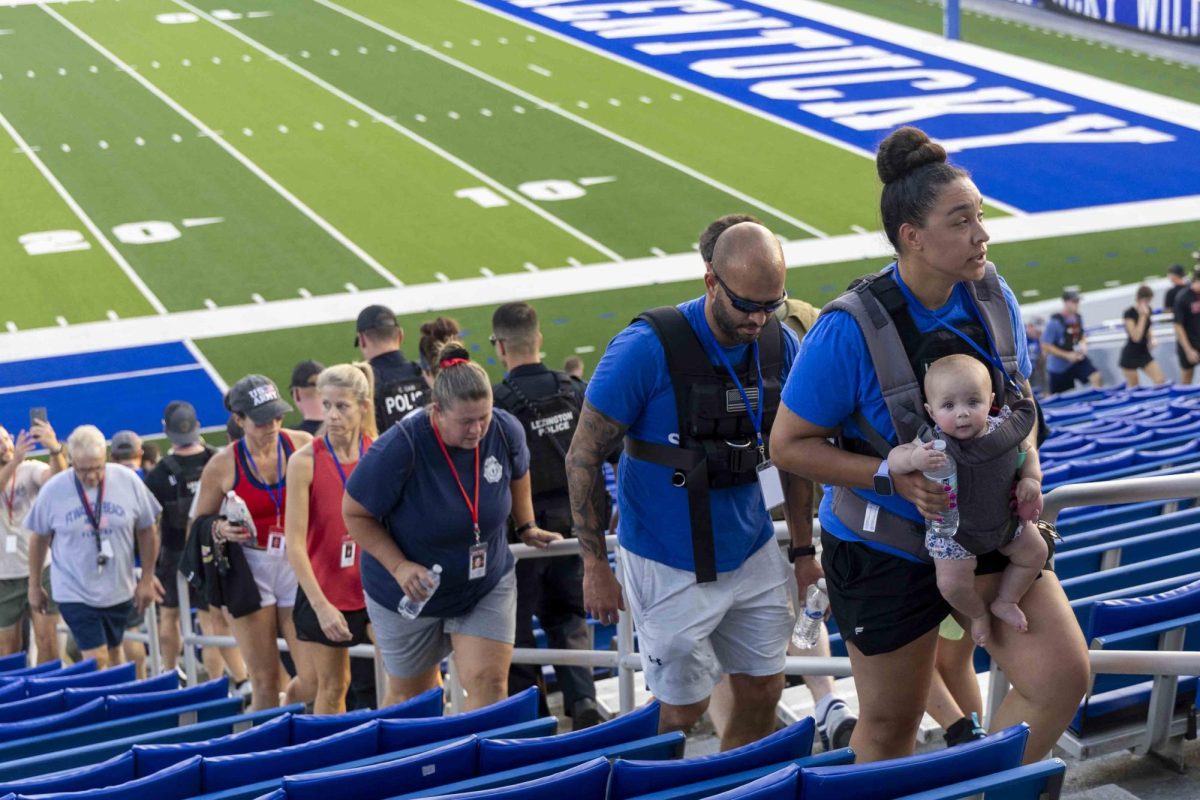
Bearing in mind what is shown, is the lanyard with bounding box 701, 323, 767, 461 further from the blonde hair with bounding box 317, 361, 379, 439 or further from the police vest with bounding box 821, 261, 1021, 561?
the blonde hair with bounding box 317, 361, 379, 439

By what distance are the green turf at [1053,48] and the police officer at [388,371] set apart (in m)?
23.7

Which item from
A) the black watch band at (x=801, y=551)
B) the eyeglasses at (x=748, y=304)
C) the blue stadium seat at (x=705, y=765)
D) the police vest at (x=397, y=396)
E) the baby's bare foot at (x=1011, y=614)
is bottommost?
the blue stadium seat at (x=705, y=765)

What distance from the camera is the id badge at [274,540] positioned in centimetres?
720

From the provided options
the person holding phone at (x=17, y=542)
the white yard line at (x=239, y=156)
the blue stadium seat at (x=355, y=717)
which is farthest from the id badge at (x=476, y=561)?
the white yard line at (x=239, y=156)

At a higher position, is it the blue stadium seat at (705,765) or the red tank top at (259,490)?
the red tank top at (259,490)

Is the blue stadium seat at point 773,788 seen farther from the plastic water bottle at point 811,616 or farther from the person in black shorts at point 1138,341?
the person in black shorts at point 1138,341

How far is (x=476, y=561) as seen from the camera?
5719 millimetres

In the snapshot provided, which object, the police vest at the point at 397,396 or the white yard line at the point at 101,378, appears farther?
the white yard line at the point at 101,378

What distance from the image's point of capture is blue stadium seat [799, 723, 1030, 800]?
3158mm

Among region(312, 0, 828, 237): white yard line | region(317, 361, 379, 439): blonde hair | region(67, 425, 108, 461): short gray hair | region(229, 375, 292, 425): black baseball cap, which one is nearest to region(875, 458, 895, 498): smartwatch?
region(317, 361, 379, 439): blonde hair

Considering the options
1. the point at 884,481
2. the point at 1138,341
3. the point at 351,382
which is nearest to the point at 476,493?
the point at 351,382

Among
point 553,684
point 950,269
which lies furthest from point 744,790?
point 553,684

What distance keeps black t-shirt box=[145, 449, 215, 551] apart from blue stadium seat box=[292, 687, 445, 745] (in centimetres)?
466

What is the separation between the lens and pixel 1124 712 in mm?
4707
